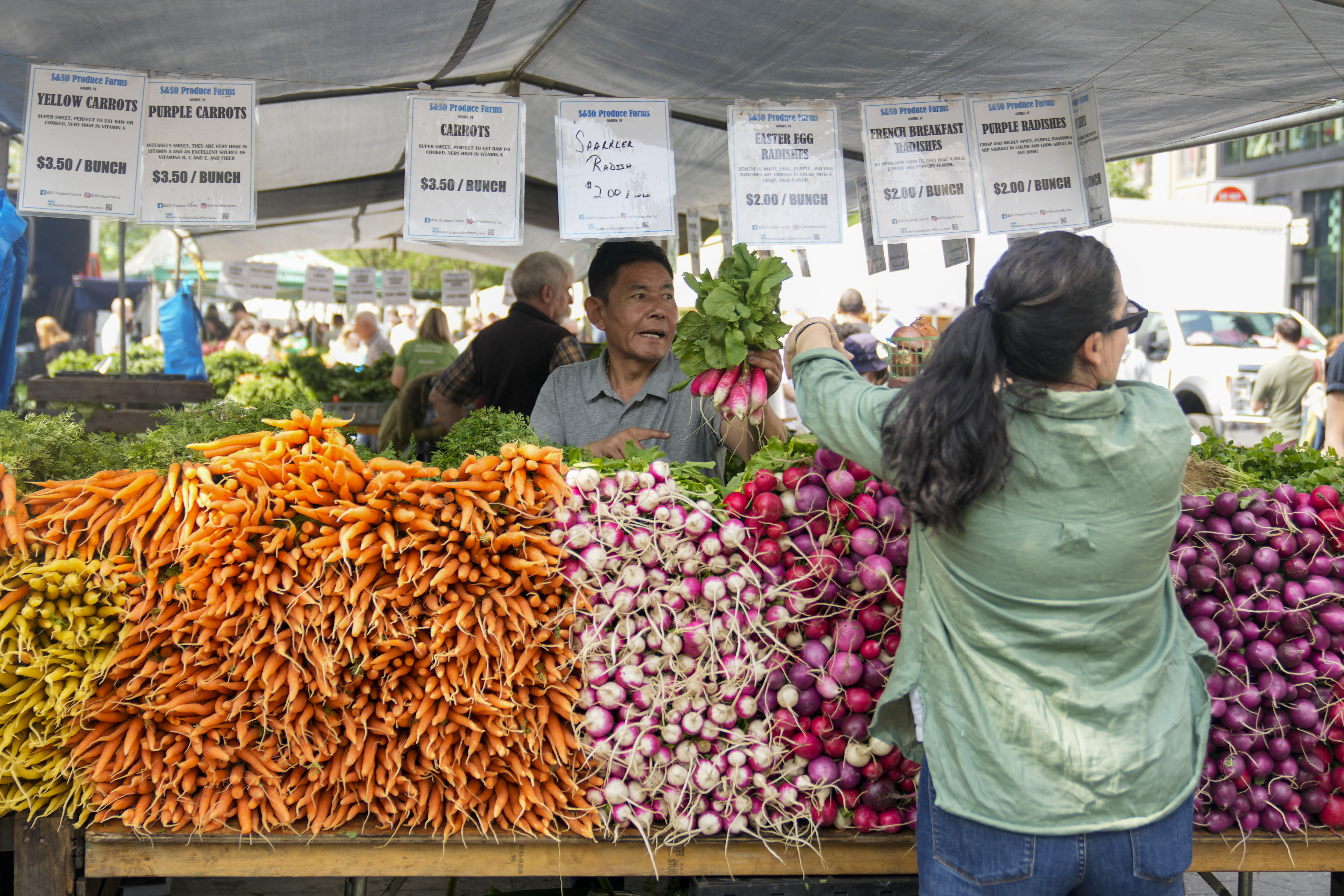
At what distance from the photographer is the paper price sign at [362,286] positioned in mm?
12570

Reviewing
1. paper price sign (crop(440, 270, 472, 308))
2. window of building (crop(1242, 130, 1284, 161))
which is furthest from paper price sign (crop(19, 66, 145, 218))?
window of building (crop(1242, 130, 1284, 161))

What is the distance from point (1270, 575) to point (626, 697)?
170 centimetres

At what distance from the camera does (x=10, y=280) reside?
3828 millimetres

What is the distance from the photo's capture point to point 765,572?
2379mm

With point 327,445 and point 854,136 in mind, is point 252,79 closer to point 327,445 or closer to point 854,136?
point 327,445

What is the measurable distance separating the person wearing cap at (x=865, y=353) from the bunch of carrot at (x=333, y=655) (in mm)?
4918

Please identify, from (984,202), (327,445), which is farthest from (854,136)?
(327,445)

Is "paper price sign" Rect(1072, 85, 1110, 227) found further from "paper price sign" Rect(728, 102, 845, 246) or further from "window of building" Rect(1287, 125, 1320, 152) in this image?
"window of building" Rect(1287, 125, 1320, 152)

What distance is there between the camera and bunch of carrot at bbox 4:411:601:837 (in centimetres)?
226

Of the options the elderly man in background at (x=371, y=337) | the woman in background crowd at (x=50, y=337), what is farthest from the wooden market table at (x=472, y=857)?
the woman in background crowd at (x=50, y=337)

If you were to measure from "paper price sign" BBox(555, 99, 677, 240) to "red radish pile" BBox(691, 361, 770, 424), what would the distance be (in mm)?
781

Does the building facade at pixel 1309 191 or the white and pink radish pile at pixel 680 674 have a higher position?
the building facade at pixel 1309 191

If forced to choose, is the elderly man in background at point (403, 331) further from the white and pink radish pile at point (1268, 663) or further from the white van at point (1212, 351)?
the white and pink radish pile at point (1268, 663)

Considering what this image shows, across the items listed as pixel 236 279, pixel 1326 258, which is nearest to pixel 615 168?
pixel 236 279
